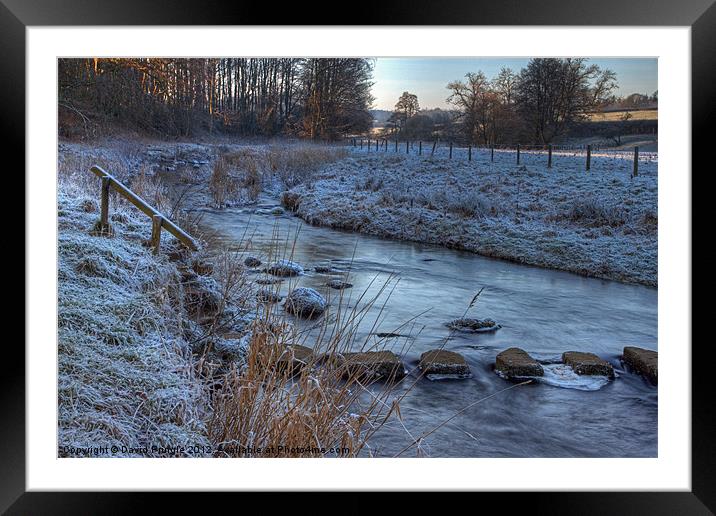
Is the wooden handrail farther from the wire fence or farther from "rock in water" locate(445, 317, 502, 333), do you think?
the wire fence

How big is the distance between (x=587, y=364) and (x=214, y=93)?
3215 millimetres

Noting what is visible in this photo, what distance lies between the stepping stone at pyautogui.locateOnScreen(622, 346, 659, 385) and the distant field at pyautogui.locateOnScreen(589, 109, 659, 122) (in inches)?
88.5

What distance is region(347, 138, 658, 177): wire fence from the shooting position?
6.02m

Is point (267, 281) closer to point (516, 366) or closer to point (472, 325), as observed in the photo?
point (516, 366)

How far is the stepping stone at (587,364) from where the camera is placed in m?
3.88

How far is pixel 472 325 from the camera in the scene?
471cm

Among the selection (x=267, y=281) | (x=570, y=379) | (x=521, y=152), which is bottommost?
(x=570, y=379)

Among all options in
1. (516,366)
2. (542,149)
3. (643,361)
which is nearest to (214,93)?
(516,366)

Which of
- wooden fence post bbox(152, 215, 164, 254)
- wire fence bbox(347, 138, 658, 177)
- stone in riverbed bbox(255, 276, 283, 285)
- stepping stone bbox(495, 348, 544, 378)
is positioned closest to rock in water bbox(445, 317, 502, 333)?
stepping stone bbox(495, 348, 544, 378)
